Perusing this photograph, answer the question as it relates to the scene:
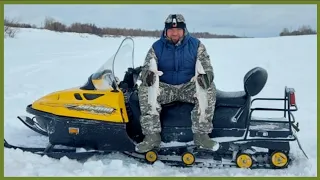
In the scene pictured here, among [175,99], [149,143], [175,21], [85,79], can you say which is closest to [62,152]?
[149,143]

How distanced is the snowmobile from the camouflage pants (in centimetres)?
11

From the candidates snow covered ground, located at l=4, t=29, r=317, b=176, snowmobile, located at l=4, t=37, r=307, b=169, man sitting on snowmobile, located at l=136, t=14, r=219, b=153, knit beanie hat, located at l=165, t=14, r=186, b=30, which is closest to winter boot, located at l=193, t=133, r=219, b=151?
man sitting on snowmobile, located at l=136, t=14, r=219, b=153

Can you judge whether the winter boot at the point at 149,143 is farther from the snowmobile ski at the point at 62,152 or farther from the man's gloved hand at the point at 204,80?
the man's gloved hand at the point at 204,80

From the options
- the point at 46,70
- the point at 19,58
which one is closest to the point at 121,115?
the point at 46,70

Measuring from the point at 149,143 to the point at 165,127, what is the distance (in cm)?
27

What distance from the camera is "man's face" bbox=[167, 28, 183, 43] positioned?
4.91 m

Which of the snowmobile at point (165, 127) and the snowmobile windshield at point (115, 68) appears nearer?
the snowmobile at point (165, 127)

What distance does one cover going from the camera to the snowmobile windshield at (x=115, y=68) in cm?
520

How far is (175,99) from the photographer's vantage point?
498 cm

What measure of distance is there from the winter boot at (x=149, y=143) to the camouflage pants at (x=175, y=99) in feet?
0.18

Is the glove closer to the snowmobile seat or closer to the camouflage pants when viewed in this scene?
the camouflage pants

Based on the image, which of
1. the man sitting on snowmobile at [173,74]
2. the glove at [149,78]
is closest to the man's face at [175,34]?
the man sitting on snowmobile at [173,74]

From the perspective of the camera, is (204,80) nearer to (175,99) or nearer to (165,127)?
(175,99)

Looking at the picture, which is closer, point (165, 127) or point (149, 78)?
point (149, 78)
